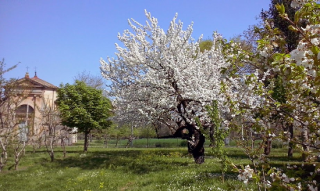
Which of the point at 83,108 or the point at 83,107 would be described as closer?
the point at 83,108

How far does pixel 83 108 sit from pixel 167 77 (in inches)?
542

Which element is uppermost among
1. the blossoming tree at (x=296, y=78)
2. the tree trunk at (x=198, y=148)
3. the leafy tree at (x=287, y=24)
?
the leafy tree at (x=287, y=24)

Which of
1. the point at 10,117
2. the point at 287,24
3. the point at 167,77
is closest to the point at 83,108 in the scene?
the point at 10,117

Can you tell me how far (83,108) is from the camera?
23828 mm

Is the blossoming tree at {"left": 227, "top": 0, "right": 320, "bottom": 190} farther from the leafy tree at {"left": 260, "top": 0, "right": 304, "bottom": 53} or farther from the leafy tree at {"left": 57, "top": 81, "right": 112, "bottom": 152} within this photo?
the leafy tree at {"left": 57, "top": 81, "right": 112, "bottom": 152}

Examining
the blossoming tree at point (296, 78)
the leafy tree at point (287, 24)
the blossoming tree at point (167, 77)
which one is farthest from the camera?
the leafy tree at point (287, 24)

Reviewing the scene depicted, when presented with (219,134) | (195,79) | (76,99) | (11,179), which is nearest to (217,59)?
(195,79)

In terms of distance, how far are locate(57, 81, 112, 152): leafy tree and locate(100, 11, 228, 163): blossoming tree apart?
990 centimetres

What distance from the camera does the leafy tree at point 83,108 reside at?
901 inches

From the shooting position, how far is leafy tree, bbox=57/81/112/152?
75.1 ft

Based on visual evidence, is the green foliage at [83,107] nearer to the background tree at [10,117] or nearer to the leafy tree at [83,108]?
the leafy tree at [83,108]

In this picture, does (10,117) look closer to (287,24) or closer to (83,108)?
(83,108)

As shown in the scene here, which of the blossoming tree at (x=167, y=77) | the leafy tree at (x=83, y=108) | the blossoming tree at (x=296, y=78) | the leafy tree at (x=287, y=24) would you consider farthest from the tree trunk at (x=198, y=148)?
the leafy tree at (x=83, y=108)

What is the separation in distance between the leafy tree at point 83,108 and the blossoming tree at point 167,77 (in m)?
9.90
